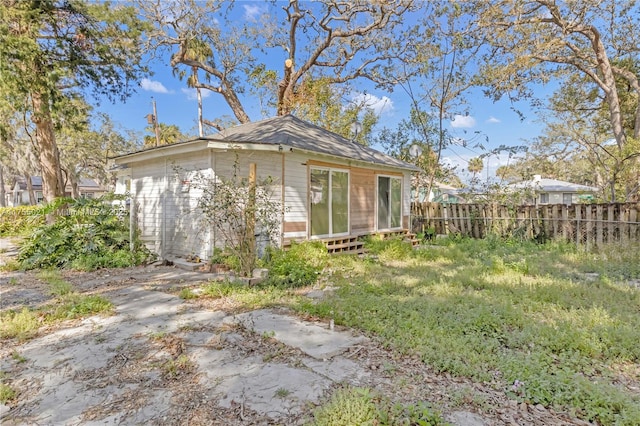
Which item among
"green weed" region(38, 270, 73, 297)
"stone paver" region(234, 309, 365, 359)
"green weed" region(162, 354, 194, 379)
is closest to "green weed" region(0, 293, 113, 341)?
"green weed" region(38, 270, 73, 297)

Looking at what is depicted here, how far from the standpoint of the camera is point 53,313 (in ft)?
13.2

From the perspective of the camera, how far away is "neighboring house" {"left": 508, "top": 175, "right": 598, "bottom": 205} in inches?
467

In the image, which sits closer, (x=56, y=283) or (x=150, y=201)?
(x=56, y=283)

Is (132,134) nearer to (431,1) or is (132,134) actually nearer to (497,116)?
(431,1)

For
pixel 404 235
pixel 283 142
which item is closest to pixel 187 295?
pixel 283 142

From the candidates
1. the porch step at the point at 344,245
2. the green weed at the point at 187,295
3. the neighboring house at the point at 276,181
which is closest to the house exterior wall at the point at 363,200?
the neighboring house at the point at 276,181

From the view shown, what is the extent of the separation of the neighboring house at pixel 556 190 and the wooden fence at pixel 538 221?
145cm

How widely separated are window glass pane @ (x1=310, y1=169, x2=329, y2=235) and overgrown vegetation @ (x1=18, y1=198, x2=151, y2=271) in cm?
382

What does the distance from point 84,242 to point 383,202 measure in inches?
296

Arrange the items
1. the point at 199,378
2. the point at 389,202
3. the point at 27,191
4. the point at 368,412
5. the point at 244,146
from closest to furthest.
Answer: the point at 368,412 < the point at 199,378 < the point at 244,146 < the point at 389,202 < the point at 27,191

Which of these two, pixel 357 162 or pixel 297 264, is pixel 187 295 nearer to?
pixel 297 264

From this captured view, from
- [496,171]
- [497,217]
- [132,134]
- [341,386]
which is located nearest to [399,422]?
[341,386]

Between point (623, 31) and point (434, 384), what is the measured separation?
15.9m

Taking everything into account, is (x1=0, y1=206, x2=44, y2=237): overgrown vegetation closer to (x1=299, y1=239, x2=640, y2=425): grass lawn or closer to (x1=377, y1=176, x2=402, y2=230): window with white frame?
(x1=377, y1=176, x2=402, y2=230): window with white frame
